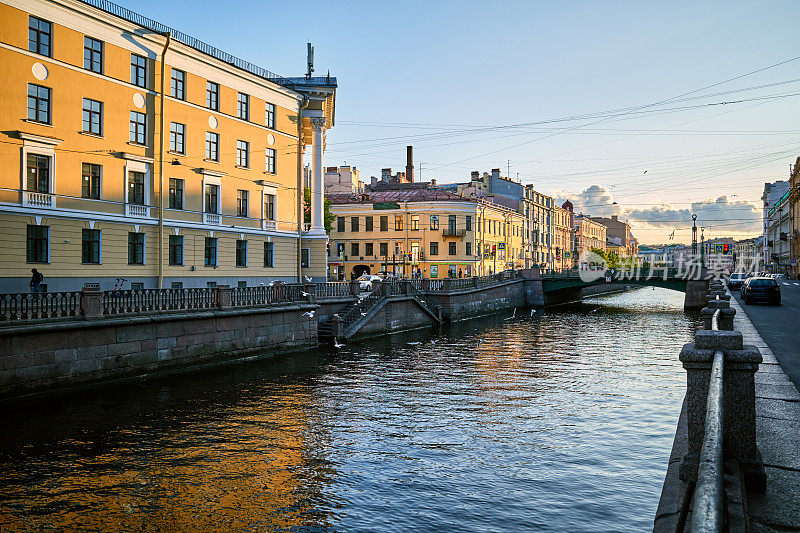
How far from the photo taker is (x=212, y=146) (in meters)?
35.1

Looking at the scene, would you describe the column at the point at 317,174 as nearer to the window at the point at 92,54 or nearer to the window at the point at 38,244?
the window at the point at 92,54

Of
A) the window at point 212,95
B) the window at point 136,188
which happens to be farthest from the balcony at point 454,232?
the window at point 136,188

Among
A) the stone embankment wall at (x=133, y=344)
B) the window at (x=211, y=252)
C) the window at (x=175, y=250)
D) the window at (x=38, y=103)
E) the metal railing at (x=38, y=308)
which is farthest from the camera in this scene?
the window at (x=211, y=252)

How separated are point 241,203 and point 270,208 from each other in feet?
9.54

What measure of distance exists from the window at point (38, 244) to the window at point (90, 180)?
2528 millimetres

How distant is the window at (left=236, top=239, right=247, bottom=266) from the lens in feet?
121

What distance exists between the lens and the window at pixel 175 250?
32531 millimetres

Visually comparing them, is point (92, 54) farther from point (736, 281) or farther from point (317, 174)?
point (736, 281)

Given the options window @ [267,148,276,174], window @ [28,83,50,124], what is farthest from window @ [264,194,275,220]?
window @ [28,83,50,124]

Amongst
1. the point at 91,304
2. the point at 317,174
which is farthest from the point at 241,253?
the point at 91,304

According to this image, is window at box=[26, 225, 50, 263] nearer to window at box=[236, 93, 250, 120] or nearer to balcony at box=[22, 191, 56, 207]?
balcony at box=[22, 191, 56, 207]

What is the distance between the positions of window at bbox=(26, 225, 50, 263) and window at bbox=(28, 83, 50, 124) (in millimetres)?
4517

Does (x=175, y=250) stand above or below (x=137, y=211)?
below

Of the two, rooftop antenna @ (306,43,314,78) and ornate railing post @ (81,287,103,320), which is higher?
rooftop antenna @ (306,43,314,78)
